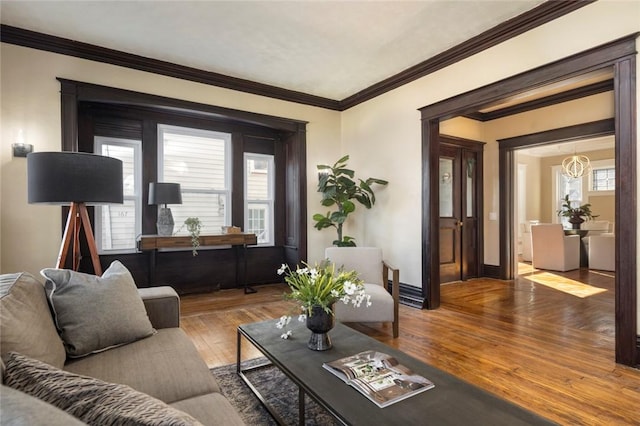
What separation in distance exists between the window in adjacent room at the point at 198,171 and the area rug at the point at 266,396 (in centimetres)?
286

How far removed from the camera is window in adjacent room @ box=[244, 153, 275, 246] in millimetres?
5227

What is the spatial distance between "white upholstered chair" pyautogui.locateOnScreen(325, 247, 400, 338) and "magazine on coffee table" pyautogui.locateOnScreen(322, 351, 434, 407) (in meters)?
1.20

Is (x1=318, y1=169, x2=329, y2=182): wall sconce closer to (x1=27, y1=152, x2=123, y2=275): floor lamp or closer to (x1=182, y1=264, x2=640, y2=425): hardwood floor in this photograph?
(x1=182, y1=264, x2=640, y2=425): hardwood floor

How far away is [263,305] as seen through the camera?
163 inches

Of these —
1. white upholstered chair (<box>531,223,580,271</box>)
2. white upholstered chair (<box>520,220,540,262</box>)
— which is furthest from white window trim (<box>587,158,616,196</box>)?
white upholstered chair (<box>531,223,580,271</box>)

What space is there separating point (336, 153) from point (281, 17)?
252 centimetres

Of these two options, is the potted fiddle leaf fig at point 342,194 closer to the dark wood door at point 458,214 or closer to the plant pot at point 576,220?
the dark wood door at point 458,214

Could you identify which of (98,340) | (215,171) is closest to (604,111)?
(215,171)

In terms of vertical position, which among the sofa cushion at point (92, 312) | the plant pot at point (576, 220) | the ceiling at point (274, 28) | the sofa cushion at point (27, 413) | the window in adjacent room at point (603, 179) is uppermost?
the ceiling at point (274, 28)

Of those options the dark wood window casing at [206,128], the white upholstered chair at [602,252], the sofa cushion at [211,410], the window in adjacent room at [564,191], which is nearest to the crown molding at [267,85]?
the dark wood window casing at [206,128]

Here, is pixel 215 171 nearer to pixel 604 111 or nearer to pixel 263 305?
pixel 263 305

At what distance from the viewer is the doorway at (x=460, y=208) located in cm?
540

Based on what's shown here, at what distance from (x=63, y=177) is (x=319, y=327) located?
5.87ft

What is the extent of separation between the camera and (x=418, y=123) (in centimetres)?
412
